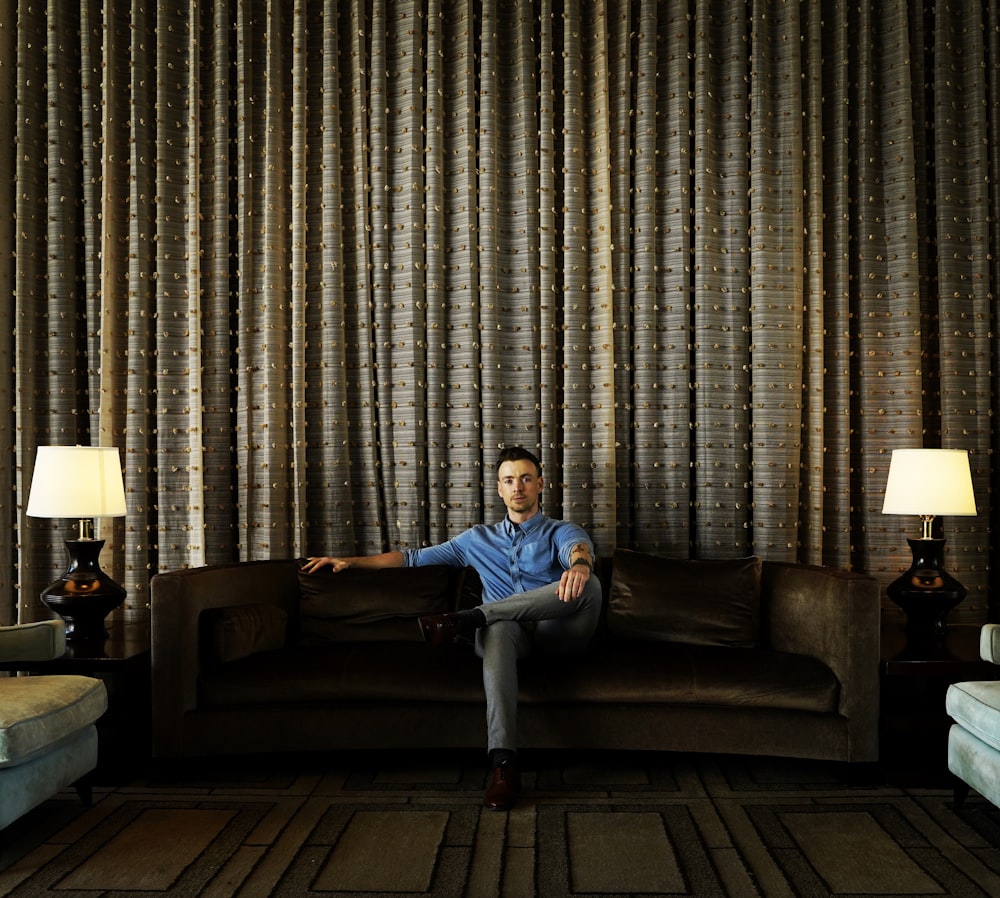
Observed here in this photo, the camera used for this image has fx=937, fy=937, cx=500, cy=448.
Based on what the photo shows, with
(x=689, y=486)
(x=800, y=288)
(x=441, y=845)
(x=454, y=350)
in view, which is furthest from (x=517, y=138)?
(x=441, y=845)

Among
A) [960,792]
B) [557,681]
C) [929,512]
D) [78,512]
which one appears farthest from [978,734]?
[78,512]

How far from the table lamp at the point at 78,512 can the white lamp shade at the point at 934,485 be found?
8.91 ft

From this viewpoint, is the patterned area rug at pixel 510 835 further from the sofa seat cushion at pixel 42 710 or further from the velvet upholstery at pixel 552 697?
the sofa seat cushion at pixel 42 710

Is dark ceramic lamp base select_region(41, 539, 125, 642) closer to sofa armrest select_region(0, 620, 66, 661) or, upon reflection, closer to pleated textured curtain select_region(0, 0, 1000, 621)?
sofa armrest select_region(0, 620, 66, 661)

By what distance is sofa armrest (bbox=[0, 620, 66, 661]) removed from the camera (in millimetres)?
2754

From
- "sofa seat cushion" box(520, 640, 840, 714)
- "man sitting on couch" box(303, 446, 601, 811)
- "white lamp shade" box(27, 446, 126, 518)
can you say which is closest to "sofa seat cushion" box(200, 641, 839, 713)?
"sofa seat cushion" box(520, 640, 840, 714)

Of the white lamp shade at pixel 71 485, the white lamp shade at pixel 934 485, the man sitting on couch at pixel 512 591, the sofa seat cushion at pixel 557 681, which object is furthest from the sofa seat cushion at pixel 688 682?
the white lamp shade at pixel 71 485

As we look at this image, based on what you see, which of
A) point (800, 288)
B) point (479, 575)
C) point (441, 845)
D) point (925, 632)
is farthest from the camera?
point (800, 288)

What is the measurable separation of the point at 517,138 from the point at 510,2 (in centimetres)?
57

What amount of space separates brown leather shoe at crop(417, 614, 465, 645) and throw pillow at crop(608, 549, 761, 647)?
0.69 metres

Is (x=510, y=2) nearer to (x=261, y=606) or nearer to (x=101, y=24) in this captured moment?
(x=101, y=24)

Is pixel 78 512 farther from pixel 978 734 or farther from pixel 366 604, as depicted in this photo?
pixel 978 734

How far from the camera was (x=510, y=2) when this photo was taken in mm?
3828

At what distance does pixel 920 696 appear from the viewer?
3191 millimetres
